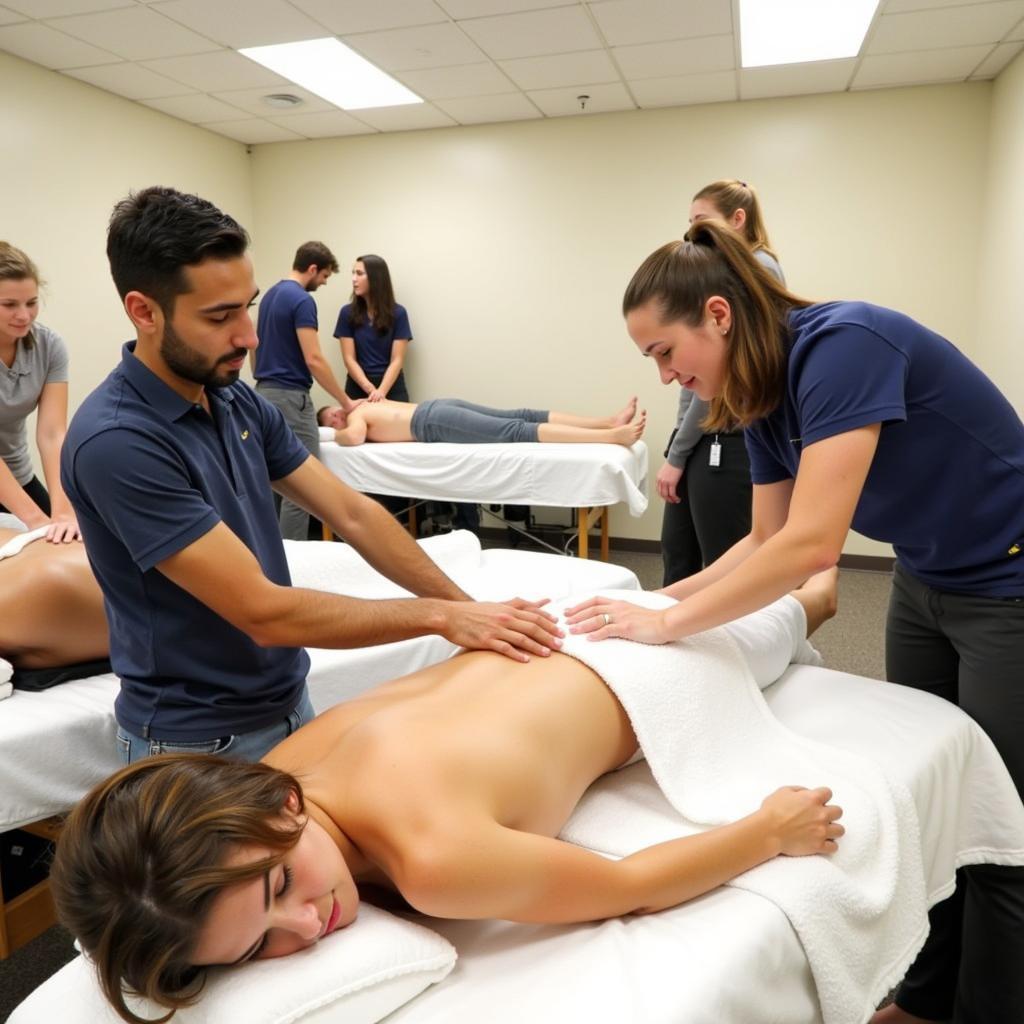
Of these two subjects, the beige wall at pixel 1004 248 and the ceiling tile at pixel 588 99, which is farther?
the ceiling tile at pixel 588 99

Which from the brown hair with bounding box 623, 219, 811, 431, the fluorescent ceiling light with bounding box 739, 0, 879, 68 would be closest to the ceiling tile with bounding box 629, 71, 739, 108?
the fluorescent ceiling light with bounding box 739, 0, 879, 68

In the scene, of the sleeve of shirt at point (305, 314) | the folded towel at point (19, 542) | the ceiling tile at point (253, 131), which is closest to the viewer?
the folded towel at point (19, 542)

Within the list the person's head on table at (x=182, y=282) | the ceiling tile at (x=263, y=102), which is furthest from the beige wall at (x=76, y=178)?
the person's head on table at (x=182, y=282)

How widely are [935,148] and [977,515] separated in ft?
11.4

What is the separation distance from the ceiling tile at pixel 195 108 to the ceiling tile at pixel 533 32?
1.58 metres

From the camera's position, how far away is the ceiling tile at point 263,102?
3.90 meters

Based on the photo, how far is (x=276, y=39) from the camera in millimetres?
3230

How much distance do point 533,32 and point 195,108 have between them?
6.66 feet

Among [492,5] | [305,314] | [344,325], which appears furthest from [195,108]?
[492,5]

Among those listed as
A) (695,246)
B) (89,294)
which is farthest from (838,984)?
(89,294)

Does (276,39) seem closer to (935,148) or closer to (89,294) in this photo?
(89,294)

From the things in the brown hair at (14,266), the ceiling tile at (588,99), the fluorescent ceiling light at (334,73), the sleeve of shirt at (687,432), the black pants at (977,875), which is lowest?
the black pants at (977,875)

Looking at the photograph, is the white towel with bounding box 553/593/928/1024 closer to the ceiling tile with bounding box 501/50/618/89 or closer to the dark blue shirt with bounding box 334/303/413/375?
the ceiling tile with bounding box 501/50/618/89

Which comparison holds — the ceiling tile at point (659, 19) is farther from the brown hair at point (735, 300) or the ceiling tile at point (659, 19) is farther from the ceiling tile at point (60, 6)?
the brown hair at point (735, 300)
